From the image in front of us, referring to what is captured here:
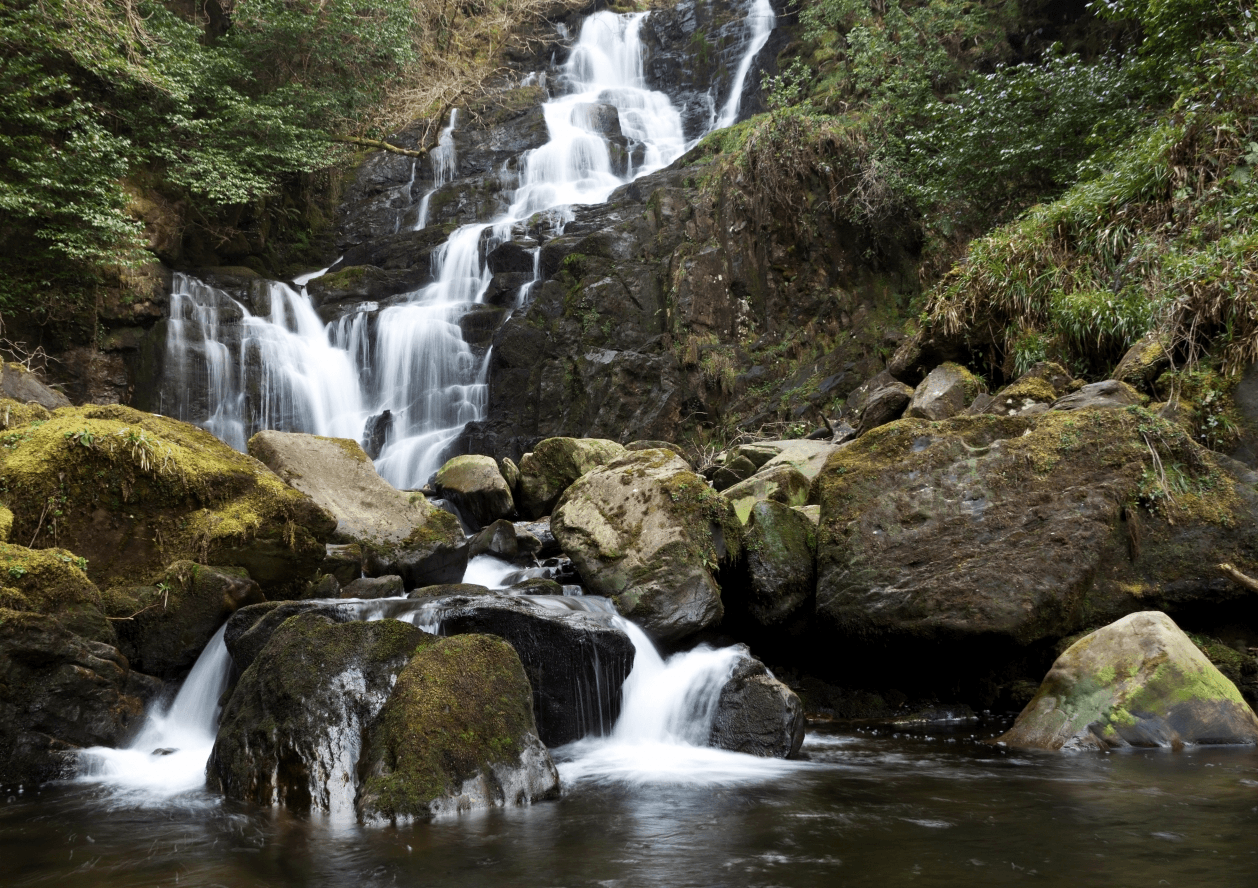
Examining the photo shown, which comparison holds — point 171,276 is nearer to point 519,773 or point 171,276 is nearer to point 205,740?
point 205,740

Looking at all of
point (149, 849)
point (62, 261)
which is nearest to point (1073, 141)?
point (149, 849)

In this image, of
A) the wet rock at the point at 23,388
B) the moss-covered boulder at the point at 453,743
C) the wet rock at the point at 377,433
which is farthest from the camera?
the wet rock at the point at 377,433

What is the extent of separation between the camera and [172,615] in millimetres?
6109

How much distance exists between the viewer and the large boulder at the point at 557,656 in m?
5.76

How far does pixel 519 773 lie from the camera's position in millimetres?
4445

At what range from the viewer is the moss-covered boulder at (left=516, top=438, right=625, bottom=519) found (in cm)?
1121

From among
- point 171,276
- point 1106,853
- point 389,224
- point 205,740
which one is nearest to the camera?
point 1106,853

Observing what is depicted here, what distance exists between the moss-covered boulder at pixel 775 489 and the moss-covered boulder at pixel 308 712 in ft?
13.6

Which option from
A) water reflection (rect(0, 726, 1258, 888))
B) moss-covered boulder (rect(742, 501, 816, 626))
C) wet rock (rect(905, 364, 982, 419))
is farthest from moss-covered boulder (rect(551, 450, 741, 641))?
wet rock (rect(905, 364, 982, 419))

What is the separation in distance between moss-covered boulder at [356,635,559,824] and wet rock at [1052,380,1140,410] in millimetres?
5305

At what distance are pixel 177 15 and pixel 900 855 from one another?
2176 cm

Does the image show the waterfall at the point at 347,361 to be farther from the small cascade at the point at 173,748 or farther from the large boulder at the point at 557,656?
the large boulder at the point at 557,656

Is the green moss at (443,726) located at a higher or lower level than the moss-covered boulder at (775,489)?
lower

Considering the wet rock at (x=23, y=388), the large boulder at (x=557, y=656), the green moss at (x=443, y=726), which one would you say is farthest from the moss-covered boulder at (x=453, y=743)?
the wet rock at (x=23, y=388)
